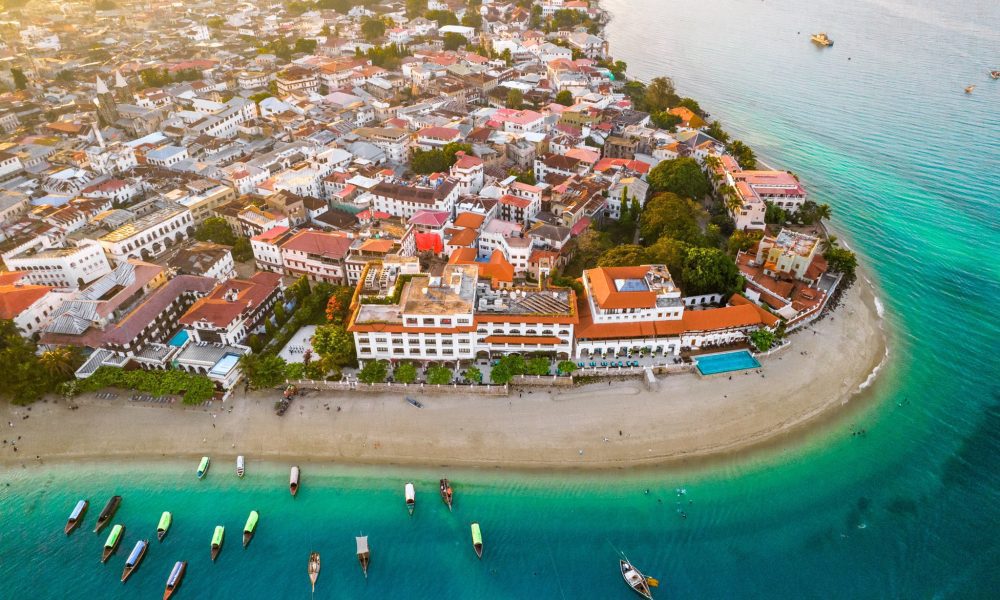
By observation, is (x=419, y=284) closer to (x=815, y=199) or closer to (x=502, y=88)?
(x=815, y=199)

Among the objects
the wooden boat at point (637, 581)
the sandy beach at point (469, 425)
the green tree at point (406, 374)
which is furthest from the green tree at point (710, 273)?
the wooden boat at point (637, 581)

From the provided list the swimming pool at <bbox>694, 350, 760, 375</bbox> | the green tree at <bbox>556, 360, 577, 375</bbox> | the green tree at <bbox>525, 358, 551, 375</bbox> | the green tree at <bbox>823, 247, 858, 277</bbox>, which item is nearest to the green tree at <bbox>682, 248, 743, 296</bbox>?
the swimming pool at <bbox>694, 350, 760, 375</bbox>

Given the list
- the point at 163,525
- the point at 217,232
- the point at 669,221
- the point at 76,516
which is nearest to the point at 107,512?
the point at 76,516

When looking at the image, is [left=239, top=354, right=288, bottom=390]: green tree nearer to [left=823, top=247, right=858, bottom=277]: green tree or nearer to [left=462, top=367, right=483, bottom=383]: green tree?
[left=462, top=367, right=483, bottom=383]: green tree

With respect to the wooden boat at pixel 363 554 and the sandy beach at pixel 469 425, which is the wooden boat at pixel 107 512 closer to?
the sandy beach at pixel 469 425

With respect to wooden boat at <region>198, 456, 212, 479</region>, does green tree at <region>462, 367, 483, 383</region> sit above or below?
above
